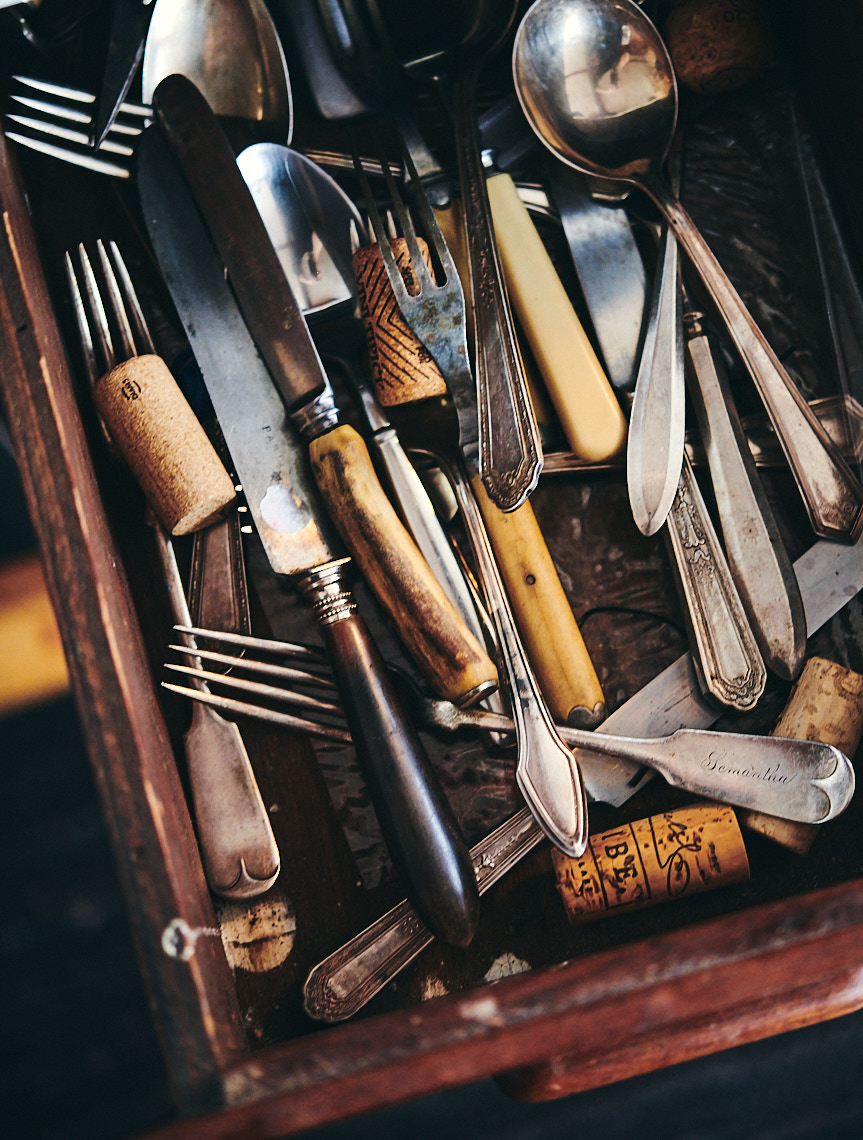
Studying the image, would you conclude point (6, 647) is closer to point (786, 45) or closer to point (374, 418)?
point (374, 418)

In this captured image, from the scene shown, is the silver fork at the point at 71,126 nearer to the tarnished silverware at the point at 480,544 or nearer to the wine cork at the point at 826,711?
the tarnished silverware at the point at 480,544

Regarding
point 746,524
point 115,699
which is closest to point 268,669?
point 115,699

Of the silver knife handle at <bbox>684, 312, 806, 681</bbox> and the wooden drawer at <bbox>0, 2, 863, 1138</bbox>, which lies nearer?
the wooden drawer at <bbox>0, 2, 863, 1138</bbox>

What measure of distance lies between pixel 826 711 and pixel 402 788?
0.92 ft

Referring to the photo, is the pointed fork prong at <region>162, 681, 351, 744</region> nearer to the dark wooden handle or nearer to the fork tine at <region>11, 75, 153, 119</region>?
the dark wooden handle

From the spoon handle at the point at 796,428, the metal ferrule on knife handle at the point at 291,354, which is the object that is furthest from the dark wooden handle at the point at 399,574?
the spoon handle at the point at 796,428

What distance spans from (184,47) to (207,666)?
479 mm

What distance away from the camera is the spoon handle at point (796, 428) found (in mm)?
511

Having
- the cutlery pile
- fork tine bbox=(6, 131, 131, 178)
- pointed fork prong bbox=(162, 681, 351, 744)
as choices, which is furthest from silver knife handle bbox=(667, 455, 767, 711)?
fork tine bbox=(6, 131, 131, 178)

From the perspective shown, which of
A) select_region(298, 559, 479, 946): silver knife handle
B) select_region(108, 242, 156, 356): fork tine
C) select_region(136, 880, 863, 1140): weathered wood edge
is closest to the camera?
Result: select_region(136, 880, 863, 1140): weathered wood edge

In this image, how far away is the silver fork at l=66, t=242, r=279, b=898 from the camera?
474mm

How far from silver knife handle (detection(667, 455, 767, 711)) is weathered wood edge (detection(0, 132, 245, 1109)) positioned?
35cm

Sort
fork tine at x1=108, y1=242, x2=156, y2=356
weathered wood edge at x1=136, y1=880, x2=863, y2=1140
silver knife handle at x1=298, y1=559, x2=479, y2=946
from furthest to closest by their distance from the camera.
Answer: fork tine at x1=108, y1=242, x2=156, y2=356
silver knife handle at x1=298, y1=559, x2=479, y2=946
weathered wood edge at x1=136, y1=880, x2=863, y2=1140

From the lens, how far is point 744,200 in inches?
23.0
